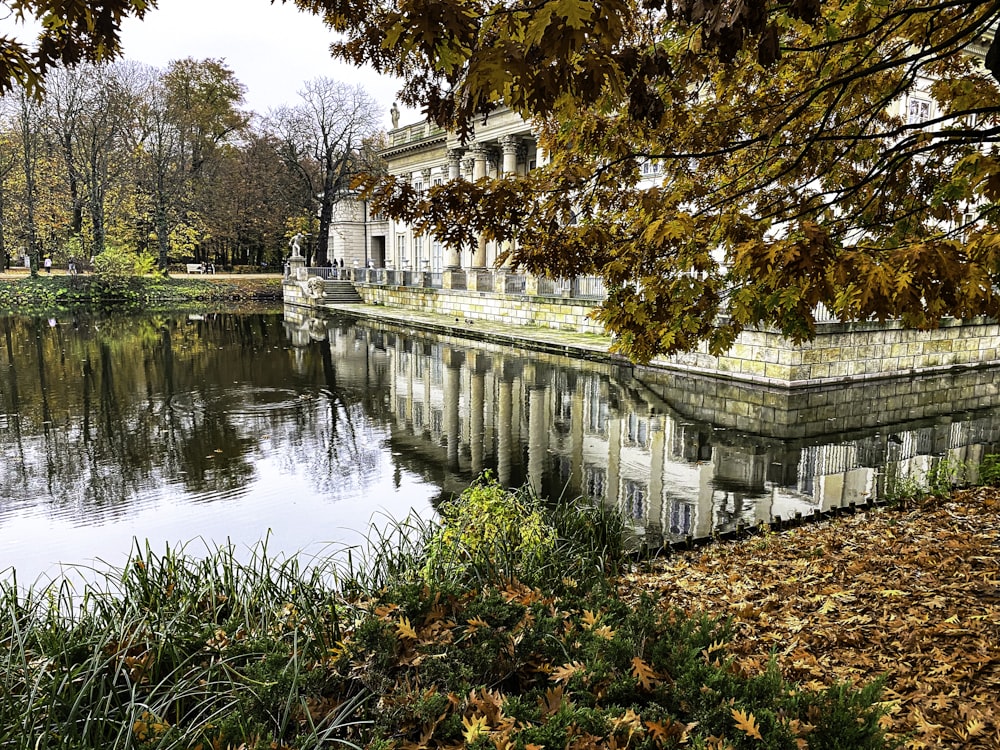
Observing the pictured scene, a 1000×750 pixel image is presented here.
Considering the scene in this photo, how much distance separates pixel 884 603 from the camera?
5035mm

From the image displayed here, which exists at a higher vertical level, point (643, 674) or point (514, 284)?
point (514, 284)

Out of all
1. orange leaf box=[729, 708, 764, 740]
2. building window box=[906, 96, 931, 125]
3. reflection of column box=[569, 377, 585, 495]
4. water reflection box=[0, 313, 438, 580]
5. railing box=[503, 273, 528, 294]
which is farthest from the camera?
railing box=[503, 273, 528, 294]

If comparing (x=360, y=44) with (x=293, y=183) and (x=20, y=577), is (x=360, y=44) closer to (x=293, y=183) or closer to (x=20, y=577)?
(x=20, y=577)

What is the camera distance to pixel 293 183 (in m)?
60.6

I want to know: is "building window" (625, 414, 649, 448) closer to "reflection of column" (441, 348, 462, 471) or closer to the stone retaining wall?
the stone retaining wall

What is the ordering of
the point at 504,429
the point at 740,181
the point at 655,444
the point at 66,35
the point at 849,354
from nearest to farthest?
the point at 66,35 < the point at 740,181 < the point at 655,444 < the point at 504,429 < the point at 849,354

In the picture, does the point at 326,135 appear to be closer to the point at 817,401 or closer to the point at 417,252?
the point at 417,252

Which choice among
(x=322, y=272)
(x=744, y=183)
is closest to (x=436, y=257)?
(x=322, y=272)

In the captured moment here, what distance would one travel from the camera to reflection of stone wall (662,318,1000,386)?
16.5 metres

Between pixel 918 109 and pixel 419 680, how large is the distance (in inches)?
1099

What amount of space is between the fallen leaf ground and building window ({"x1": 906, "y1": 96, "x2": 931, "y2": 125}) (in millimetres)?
21052

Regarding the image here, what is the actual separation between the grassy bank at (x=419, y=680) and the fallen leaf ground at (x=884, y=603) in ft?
1.48

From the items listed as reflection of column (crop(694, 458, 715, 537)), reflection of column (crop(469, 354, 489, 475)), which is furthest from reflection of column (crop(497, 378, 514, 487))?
reflection of column (crop(694, 458, 715, 537))

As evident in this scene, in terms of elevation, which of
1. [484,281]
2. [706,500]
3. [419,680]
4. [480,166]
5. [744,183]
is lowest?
[706,500]
